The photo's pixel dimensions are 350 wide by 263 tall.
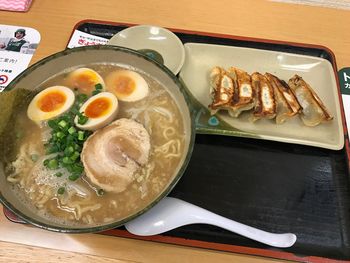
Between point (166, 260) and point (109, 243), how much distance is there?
233 millimetres

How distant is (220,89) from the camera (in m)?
1.69

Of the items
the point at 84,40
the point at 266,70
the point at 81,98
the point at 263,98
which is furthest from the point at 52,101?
the point at 266,70

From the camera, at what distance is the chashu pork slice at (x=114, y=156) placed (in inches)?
50.4

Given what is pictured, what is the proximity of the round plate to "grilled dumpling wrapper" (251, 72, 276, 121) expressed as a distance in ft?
1.37

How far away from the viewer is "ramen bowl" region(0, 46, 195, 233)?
1.22 meters

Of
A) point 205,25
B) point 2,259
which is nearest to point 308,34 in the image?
point 205,25

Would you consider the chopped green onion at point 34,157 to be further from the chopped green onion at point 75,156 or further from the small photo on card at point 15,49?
the small photo on card at point 15,49

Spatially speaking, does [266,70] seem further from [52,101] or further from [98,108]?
[52,101]

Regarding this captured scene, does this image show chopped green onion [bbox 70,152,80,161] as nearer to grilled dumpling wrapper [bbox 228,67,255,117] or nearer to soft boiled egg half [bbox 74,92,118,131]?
soft boiled egg half [bbox 74,92,118,131]

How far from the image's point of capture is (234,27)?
2025 millimetres

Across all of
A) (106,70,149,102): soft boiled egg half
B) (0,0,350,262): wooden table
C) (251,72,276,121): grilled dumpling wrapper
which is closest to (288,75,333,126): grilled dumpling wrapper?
(251,72,276,121): grilled dumpling wrapper

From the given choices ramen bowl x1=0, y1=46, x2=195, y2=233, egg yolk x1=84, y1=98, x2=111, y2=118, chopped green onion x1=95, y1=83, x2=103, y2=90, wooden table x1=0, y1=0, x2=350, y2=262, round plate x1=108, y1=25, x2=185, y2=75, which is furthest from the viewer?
wooden table x1=0, y1=0, x2=350, y2=262

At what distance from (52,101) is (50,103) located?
0.04ft

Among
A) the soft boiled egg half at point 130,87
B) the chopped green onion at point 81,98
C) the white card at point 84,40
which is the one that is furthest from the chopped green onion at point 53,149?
the white card at point 84,40
